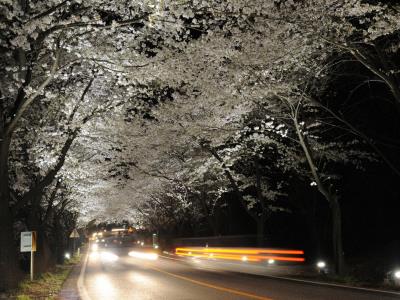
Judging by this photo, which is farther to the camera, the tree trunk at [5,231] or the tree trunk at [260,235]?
the tree trunk at [260,235]

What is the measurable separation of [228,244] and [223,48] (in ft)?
73.9

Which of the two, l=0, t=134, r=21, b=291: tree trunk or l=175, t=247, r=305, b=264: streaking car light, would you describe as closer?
l=0, t=134, r=21, b=291: tree trunk

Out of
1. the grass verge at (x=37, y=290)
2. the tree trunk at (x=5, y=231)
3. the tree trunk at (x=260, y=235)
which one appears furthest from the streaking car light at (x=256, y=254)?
the tree trunk at (x=5, y=231)

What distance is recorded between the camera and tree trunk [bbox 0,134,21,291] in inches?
505

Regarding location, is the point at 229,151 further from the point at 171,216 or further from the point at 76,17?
the point at 171,216

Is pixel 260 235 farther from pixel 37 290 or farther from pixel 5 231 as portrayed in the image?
pixel 5 231

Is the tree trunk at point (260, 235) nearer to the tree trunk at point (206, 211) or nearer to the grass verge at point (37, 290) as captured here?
the tree trunk at point (206, 211)

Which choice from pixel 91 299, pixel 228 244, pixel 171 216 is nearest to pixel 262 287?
pixel 91 299

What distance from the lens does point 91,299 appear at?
13375 millimetres

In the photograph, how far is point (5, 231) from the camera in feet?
43.0

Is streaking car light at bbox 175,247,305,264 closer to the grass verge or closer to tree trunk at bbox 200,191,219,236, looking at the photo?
tree trunk at bbox 200,191,219,236

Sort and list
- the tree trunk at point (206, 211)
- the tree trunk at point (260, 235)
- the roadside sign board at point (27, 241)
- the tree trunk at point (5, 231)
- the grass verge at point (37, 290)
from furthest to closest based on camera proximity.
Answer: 1. the tree trunk at point (206, 211)
2. the tree trunk at point (260, 235)
3. the roadside sign board at point (27, 241)
4. the tree trunk at point (5, 231)
5. the grass verge at point (37, 290)

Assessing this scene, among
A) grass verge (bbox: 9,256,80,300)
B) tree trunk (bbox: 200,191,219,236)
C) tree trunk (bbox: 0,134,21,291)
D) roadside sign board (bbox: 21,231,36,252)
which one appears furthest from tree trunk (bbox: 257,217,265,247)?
tree trunk (bbox: 0,134,21,291)

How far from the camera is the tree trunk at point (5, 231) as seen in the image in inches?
505
